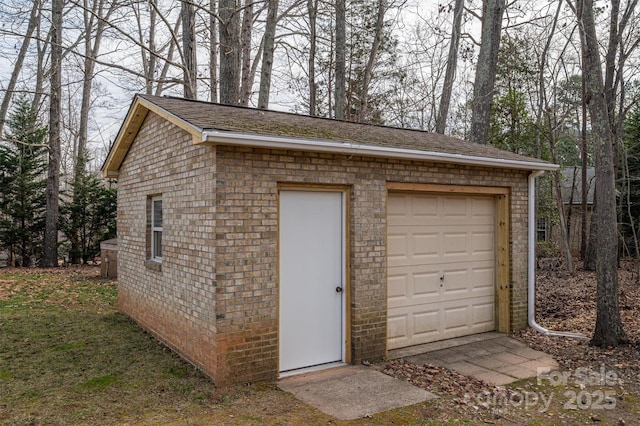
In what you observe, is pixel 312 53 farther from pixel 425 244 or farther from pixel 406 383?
pixel 406 383

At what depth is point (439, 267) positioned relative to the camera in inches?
294

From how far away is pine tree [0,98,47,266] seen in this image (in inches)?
686

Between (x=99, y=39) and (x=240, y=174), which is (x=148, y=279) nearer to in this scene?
(x=240, y=174)

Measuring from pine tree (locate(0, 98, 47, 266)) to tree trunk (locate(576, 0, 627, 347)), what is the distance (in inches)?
674

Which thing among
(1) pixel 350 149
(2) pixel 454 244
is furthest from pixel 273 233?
(2) pixel 454 244

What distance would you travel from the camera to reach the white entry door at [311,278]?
5.90 meters

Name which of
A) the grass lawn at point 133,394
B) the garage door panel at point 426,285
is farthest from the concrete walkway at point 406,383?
the garage door panel at point 426,285

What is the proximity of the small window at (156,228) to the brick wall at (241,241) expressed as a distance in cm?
21

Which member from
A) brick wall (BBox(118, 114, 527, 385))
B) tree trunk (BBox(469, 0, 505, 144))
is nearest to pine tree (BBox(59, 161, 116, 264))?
brick wall (BBox(118, 114, 527, 385))

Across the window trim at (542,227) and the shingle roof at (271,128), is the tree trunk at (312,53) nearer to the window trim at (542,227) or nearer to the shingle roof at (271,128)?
the shingle roof at (271,128)

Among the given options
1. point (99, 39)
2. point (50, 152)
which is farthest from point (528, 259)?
point (99, 39)

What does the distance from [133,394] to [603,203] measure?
684 centimetres

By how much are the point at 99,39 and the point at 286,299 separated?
22.0 meters

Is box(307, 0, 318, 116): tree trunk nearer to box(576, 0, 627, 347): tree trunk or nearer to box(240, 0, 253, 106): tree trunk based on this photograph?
box(240, 0, 253, 106): tree trunk
